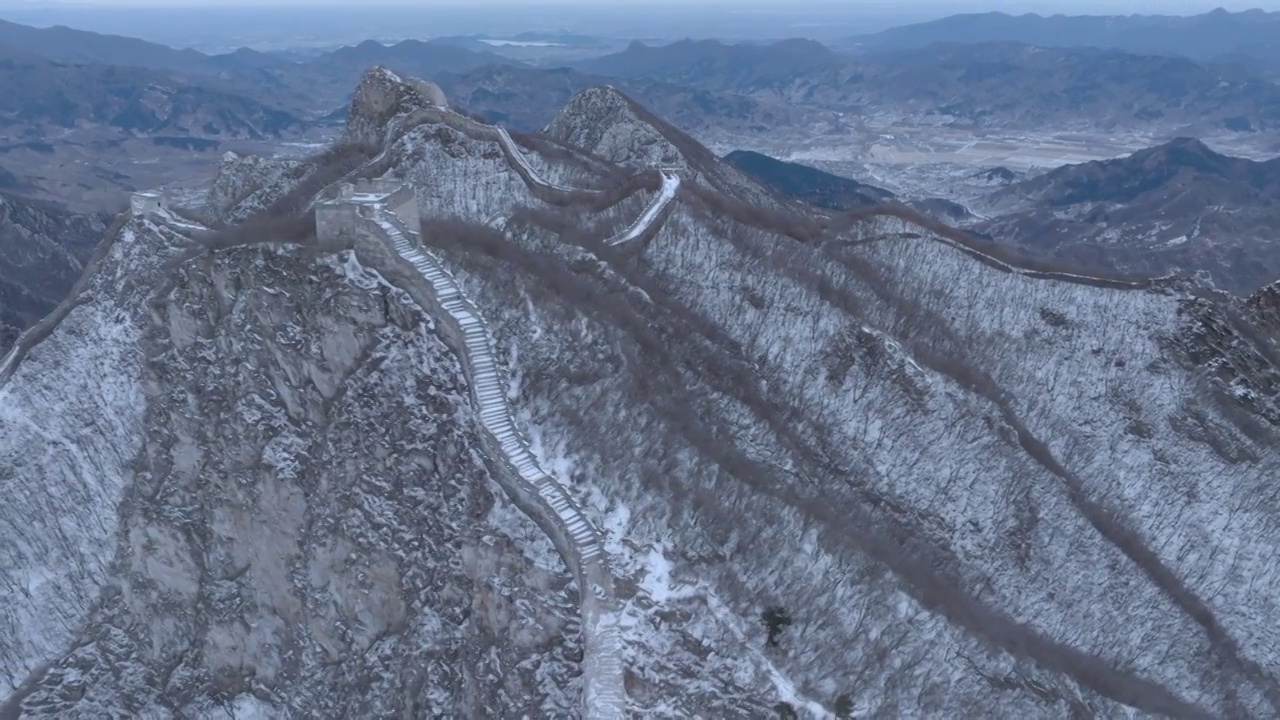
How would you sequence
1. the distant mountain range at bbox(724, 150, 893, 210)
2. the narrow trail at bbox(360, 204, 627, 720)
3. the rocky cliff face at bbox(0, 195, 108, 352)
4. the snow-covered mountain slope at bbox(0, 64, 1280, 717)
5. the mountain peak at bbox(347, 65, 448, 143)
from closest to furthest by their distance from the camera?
the narrow trail at bbox(360, 204, 627, 720) → the snow-covered mountain slope at bbox(0, 64, 1280, 717) → the mountain peak at bbox(347, 65, 448, 143) → the rocky cliff face at bbox(0, 195, 108, 352) → the distant mountain range at bbox(724, 150, 893, 210)

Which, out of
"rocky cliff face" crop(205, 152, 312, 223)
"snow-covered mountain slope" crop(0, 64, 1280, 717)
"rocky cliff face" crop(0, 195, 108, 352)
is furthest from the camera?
"rocky cliff face" crop(0, 195, 108, 352)

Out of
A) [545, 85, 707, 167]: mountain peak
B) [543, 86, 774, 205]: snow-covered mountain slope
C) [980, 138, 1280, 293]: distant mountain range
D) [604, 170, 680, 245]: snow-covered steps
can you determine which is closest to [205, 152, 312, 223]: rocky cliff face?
[604, 170, 680, 245]: snow-covered steps

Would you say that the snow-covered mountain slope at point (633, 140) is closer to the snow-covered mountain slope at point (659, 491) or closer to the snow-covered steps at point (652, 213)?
the snow-covered steps at point (652, 213)

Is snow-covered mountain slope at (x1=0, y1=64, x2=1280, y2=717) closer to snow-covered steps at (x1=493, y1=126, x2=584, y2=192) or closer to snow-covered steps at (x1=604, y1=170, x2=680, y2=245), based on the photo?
snow-covered steps at (x1=604, y1=170, x2=680, y2=245)

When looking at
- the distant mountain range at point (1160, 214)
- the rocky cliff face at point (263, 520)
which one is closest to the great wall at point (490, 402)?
the rocky cliff face at point (263, 520)

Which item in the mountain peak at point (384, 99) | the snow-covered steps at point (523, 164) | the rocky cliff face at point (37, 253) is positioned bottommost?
the rocky cliff face at point (37, 253)

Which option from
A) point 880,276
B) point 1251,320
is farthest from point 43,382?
point 1251,320

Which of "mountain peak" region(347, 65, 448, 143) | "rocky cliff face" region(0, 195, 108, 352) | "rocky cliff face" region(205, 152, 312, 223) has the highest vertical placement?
"mountain peak" region(347, 65, 448, 143)

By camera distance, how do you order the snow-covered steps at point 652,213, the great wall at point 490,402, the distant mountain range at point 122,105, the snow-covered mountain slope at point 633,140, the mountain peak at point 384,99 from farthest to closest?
the distant mountain range at point 122,105, the snow-covered mountain slope at point 633,140, the mountain peak at point 384,99, the snow-covered steps at point 652,213, the great wall at point 490,402
